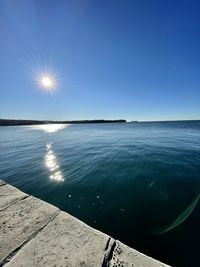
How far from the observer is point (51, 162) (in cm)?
995

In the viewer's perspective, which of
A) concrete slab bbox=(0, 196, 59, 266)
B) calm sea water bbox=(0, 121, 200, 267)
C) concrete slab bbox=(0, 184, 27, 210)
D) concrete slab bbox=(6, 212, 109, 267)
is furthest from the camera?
calm sea water bbox=(0, 121, 200, 267)

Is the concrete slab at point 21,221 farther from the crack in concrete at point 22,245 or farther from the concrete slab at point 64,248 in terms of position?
the concrete slab at point 64,248

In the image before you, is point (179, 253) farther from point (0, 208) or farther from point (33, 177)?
point (33, 177)

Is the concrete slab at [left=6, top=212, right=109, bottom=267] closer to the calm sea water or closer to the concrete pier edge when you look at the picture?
the concrete pier edge

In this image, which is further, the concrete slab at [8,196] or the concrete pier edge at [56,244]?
the concrete slab at [8,196]

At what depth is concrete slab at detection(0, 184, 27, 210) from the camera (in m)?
3.43

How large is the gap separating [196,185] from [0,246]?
731cm

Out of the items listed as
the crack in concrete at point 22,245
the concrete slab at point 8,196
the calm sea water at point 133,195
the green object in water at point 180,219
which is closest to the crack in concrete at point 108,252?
the crack in concrete at point 22,245

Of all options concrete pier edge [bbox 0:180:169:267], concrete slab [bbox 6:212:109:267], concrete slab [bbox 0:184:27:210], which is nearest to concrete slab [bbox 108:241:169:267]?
concrete pier edge [bbox 0:180:169:267]

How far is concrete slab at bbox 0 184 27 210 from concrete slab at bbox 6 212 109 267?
1549 mm

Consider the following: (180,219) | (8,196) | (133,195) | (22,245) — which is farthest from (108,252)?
(133,195)

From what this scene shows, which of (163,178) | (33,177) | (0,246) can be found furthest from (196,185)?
(33,177)

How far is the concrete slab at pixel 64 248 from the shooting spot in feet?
6.28

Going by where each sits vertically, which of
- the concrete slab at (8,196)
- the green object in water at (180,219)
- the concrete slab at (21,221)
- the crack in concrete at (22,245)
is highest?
the crack in concrete at (22,245)
